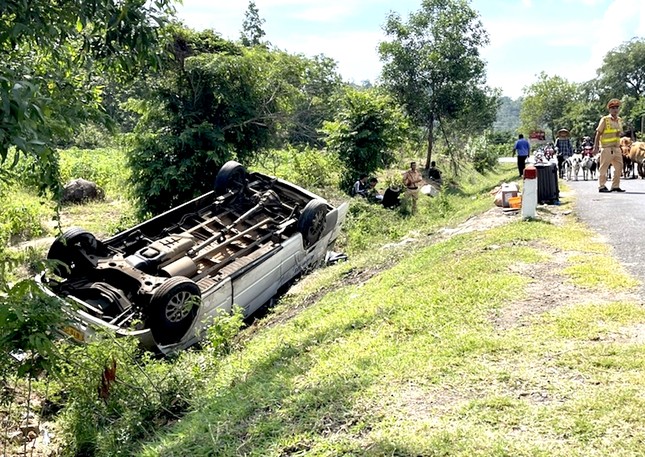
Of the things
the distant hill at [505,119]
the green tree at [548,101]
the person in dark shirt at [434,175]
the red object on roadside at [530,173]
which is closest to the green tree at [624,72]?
the green tree at [548,101]

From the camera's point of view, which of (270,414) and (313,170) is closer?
(270,414)

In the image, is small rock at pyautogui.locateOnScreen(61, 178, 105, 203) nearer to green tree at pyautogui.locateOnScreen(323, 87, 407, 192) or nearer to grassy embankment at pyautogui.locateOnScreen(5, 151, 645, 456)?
green tree at pyautogui.locateOnScreen(323, 87, 407, 192)

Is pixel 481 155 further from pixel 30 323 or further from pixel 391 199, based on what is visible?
pixel 30 323

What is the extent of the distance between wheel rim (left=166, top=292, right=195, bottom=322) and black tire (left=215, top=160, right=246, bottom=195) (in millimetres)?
3951

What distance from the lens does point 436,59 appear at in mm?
20688

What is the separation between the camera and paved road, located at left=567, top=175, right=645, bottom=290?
5655 mm

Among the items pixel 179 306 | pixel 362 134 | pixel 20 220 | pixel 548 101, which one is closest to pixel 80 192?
pixel 20 220

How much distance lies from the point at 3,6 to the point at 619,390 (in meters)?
3.89

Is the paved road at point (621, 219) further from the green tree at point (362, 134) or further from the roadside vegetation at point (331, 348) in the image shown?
the green tree at point (362, 134)

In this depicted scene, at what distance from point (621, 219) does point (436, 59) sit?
14653 millimetres

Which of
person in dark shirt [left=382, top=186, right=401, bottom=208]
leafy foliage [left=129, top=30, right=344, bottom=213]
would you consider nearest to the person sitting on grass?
person in dark shirt [left=382, top=186, right=401, bottom=208]

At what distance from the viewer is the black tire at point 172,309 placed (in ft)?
19.5

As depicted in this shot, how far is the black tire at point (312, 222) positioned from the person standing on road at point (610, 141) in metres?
5.31

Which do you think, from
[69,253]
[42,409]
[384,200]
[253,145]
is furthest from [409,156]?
[42,409]
